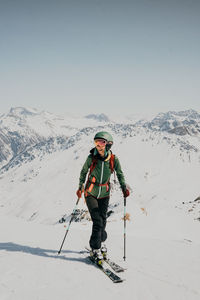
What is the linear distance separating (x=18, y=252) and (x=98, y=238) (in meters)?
2.72

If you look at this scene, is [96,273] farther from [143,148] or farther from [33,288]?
[143,148]

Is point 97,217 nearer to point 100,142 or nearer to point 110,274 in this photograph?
point 110,274

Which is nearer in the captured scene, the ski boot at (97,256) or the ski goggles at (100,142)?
the ski boot at (97,256)

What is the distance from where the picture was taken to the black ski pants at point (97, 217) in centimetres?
653

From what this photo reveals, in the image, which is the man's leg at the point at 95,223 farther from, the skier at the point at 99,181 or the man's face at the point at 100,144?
the man's face at the point at 100,144

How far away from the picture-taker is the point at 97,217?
21.8ft

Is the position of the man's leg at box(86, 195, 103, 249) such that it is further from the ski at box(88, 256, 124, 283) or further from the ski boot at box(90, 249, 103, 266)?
the ski at box(88, 256, 124, 283)

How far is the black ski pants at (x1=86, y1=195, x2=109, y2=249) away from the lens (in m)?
6.53

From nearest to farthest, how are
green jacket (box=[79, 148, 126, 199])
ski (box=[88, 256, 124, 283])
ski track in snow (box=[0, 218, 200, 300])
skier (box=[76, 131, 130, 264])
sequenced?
ski track in snow (box=[0, 218, 200, 300]) → ski (box=[88, 256, 124, 283]) → skier (box=[76, 131, 130, 264]) → green jacket (box=[79, 148, 126, 199])

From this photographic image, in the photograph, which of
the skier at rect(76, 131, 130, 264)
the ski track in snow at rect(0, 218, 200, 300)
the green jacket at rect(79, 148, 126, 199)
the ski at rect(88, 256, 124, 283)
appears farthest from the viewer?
the green jacket at rect(79, 148, 126, 199)

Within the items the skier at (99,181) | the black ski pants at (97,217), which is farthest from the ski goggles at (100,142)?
the black ski pants at (97,217)

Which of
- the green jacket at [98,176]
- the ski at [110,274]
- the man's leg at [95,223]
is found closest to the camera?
the ski at [110,274]

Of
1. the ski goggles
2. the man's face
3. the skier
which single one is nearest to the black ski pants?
the skier

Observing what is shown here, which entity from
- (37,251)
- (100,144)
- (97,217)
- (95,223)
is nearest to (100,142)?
(100,144)
